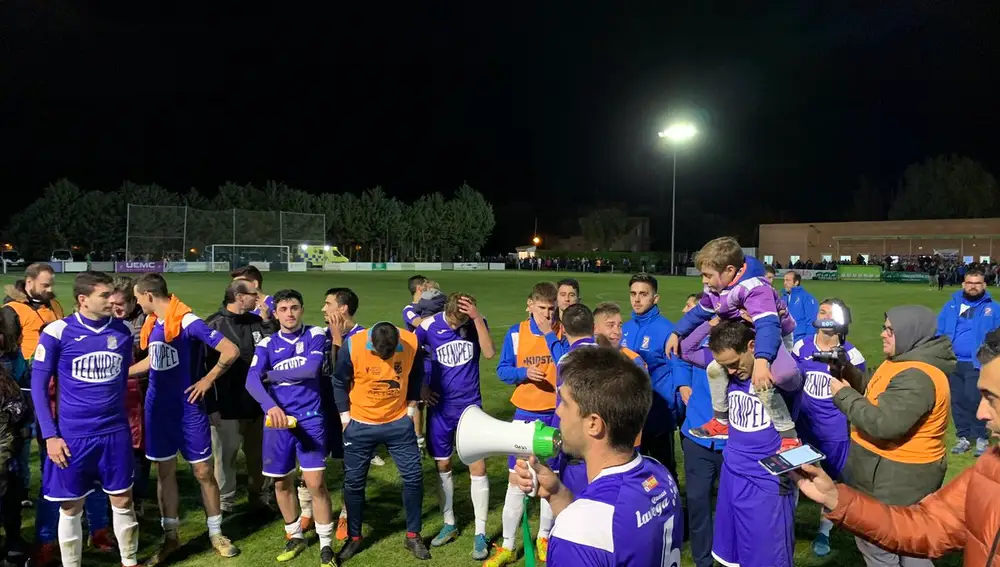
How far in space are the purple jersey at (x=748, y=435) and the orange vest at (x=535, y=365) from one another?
1562 millimetres

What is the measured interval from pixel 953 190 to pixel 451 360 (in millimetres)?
89732

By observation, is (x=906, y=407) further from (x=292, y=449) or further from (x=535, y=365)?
(x=292, y=449)

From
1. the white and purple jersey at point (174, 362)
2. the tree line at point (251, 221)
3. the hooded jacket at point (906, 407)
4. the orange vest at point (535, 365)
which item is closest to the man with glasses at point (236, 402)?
the white and purple jersey at point (174, 362)

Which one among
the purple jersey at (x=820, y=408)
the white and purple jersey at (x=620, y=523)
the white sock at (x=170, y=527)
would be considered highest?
the white and purple jersey at (x=620, y=523)

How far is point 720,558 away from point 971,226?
235 ft

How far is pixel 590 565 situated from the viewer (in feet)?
6.09

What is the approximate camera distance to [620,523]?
1915 mm

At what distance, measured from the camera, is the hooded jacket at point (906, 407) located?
3.37 meters

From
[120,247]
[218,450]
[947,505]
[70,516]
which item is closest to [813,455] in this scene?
[947,505]

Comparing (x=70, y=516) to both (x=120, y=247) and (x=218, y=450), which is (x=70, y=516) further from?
(x=120, y=247)

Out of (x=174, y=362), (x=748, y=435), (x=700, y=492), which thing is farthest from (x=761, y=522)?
(x=174, y=362)

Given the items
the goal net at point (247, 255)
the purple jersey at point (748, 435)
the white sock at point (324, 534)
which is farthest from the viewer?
the goal net at point (247, 255)

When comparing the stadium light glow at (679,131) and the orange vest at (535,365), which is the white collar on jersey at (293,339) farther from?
the stadium light glow at (679,131)

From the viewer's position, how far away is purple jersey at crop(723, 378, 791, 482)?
3518 millimetres
